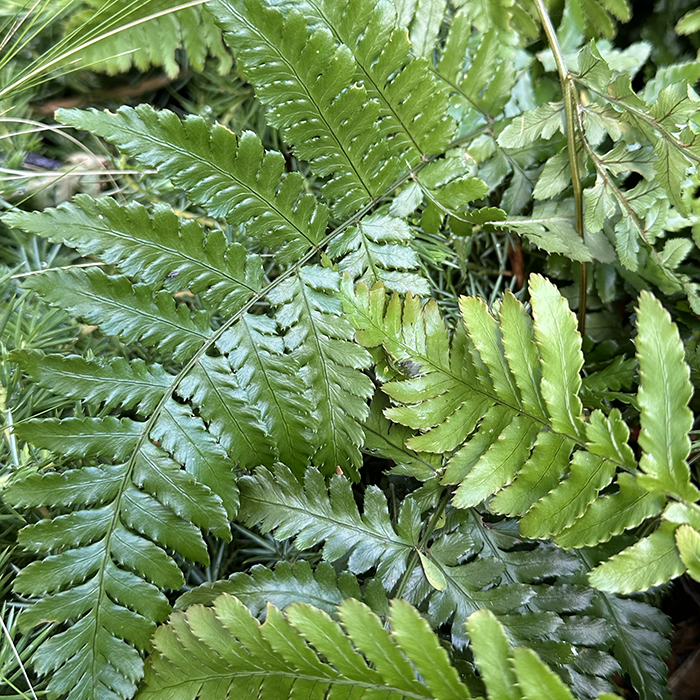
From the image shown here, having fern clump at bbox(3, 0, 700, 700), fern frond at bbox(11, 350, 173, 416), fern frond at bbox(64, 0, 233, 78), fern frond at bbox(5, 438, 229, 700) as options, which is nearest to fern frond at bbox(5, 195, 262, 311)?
fern clump at bbox(3, 0, 700, 700)

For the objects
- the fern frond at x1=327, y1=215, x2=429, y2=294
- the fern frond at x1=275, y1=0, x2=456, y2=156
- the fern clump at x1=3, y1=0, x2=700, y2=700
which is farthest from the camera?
the fern frond at x1=327, y1=215, x2=429, y2=294

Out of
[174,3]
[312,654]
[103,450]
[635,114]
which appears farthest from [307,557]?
[174,3]

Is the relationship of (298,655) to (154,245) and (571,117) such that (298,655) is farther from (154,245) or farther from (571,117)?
(571,117)

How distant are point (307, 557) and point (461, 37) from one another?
1.25 metres

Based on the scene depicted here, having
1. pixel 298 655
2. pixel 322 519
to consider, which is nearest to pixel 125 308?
pixel 322 519

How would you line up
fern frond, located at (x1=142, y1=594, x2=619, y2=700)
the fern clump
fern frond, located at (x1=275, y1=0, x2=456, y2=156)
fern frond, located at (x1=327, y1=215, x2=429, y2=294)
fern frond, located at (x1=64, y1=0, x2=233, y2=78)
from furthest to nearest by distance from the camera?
fern frond, located at (x1=64, y1=0, x2=233, y2=78) → fern frond, located at (x1=327, y1=215, x2=429, y2=294) → fern frond, located at (x1=275, y1=0, x2=456, y2=156) → the fern clump → fern frond, located at (x1=142, y1=594, x2=619, y2=700)

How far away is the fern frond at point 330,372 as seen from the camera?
1.11 m

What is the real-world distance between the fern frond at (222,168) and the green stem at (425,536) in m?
0.62

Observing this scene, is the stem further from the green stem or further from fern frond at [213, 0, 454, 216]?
the green stem

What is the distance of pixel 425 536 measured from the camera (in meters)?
1.17

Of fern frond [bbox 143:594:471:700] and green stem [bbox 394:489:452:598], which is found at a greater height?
fern frond [bbox 143:594:471:700]

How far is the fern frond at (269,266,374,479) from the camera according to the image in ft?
3.65

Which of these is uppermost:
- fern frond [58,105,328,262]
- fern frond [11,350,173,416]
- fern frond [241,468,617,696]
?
fern frond [58,105,328,262]

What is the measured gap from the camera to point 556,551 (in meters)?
1.14
